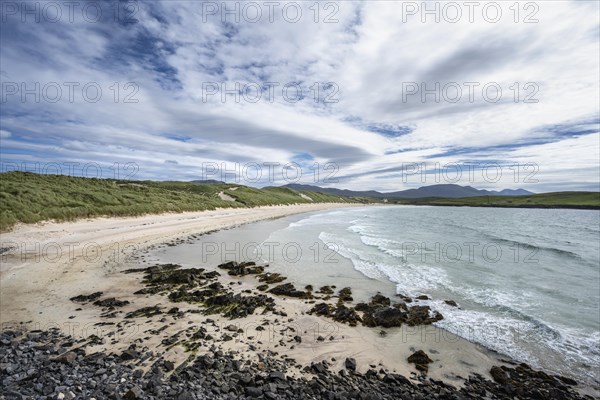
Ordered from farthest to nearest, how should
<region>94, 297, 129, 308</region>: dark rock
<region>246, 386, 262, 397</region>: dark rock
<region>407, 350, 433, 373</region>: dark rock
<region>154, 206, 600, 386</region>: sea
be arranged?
<region>94, 297, 129, 308</region>: dark rock < <region>154, 206, 600, 386</region>: sea < <region>407, 350, 433, 373</region>: dark rock < <region>246, 386, 262, 397</region>: dark rock

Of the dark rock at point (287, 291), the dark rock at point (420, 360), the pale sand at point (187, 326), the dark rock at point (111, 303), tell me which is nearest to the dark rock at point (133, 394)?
the pale sand at point (187, 326)

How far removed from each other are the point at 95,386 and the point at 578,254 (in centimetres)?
3392

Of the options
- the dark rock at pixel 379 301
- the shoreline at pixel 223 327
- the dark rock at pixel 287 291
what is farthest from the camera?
the dark rock at pixel 287 291

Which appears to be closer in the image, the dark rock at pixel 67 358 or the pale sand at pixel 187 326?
the dark rock at pixel 67 358

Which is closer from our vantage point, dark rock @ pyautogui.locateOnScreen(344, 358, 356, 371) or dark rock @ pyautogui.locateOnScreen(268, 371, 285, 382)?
dark rock @ pyautogui.locateOnScreen(268, 371, 285, 382)

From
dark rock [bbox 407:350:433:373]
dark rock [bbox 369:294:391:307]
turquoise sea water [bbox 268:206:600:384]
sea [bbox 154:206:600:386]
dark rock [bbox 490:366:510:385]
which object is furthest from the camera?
dark rock [bbox 369:294:391:307]

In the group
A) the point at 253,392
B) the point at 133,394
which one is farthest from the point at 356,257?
the point at 133,394

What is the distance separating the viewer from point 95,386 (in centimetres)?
547

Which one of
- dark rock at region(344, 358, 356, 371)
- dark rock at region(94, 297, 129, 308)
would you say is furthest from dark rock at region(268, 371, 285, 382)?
dark rock at region(94, 297, 129, 308)

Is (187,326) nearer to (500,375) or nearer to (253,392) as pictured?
(253,392)

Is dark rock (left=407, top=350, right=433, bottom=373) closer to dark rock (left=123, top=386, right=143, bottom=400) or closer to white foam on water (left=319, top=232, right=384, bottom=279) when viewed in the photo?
dark rock (left=123, top=386, right=143, bottom=400)

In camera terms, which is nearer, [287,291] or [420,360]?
[420,360]

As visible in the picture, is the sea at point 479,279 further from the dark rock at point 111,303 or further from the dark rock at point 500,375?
the dark rock at point 111,303

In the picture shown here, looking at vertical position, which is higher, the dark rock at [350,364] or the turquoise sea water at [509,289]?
the dark rock at [350,364]
